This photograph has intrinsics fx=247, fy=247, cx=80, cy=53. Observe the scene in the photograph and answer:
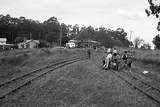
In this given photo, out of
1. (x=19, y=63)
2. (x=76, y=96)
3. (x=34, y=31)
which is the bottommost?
(x=19, y=63)

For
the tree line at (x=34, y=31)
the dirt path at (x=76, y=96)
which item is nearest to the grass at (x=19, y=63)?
the dirt path at (x=76, y=96)

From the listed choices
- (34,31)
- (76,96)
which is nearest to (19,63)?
(76,96)

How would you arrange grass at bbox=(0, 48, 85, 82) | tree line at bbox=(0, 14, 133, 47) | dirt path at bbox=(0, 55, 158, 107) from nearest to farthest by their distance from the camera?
dirt path at bbox=(0, 55, 158, 107) → grass at bbox=(0, 48, 85, 82) → tree line at bbox=(0, 14, 133, 47)

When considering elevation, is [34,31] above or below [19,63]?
above

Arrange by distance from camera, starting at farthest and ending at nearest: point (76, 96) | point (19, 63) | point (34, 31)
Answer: point (34, 31)
point (19, 63)
point (76, 96)

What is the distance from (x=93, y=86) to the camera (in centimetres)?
1177

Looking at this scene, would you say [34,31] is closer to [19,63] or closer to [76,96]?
[19,63]

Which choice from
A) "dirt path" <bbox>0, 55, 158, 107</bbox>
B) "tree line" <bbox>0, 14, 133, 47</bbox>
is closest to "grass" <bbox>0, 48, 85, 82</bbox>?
"dirt path" <bbox>0, 55, 158, 107</bbox>

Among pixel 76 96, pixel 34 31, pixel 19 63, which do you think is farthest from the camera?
pixel 34 31

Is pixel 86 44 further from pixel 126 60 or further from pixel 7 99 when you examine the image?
pixel 7 99

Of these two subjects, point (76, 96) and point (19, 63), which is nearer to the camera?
point (76, 96)

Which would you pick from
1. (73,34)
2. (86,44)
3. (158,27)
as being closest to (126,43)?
(73,34)

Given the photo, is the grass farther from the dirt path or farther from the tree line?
the tree line

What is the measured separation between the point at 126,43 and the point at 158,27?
13357 cm
